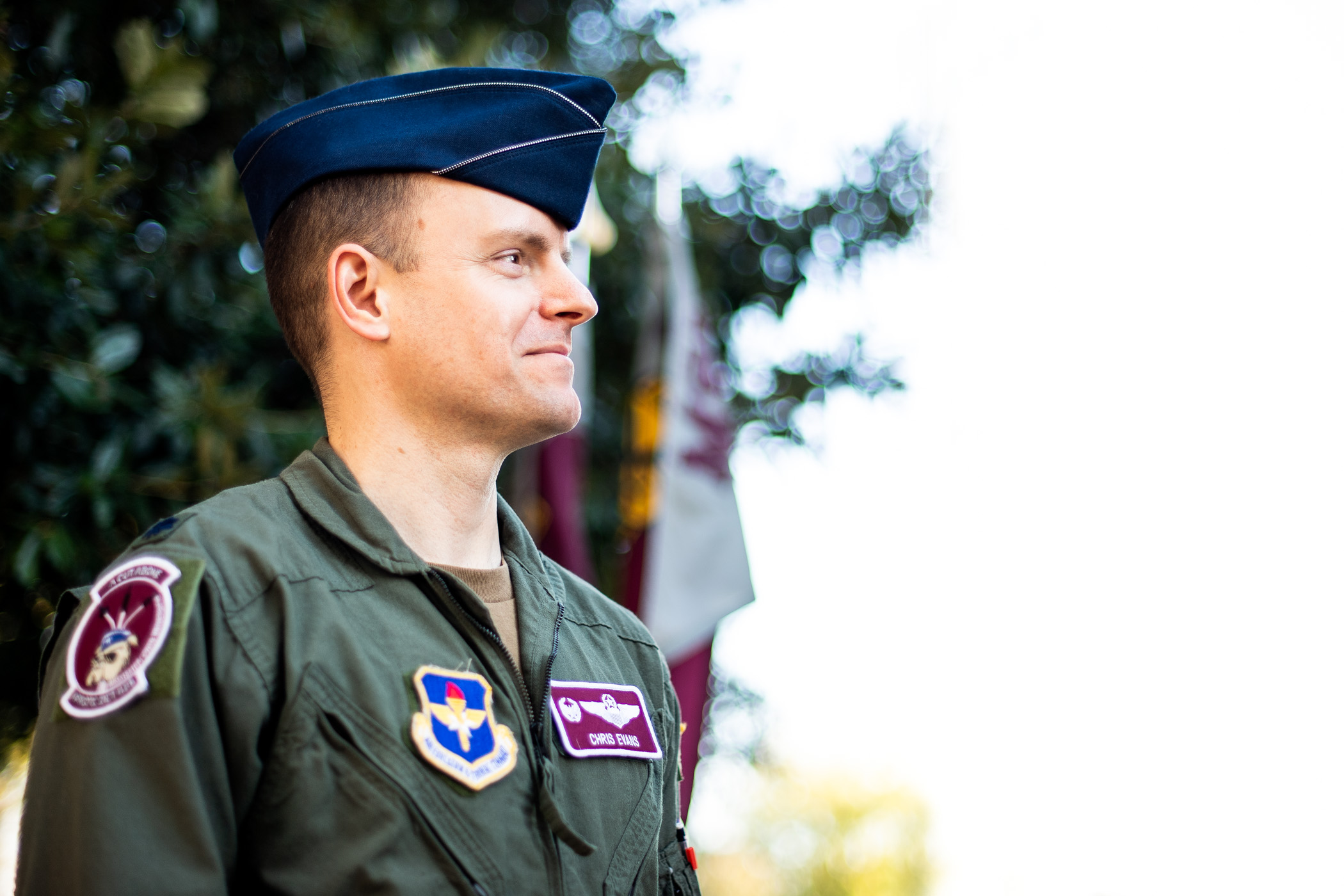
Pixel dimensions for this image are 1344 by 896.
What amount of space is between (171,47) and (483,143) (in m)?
1.34

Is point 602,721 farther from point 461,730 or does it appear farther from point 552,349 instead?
point 552,349

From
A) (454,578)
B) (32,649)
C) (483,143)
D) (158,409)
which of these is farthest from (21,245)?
(454,578)

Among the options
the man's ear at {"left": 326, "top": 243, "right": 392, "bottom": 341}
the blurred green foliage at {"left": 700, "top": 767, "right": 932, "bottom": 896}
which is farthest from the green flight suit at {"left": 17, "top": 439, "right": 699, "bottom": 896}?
the blurred green foliage at {"left": 700, "top": 767, "right": 932, "bottom": 896}

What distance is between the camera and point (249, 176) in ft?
5.77

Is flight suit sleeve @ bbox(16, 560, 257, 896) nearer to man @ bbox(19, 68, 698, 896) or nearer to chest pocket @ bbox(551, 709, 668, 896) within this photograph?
man @ bbox(19, 68, 698, 896)

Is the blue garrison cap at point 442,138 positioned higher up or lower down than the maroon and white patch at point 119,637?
higher up

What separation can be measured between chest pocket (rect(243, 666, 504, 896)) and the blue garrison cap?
78cm

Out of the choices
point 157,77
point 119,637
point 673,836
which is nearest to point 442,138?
point 119,637

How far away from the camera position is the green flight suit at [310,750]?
1.10 m

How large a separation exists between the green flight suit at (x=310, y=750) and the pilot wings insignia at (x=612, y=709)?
2.0 inches

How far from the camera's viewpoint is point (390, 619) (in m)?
1.38

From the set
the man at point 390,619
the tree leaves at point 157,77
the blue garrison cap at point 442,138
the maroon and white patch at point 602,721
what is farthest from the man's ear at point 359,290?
the tree leaves at point 157,77

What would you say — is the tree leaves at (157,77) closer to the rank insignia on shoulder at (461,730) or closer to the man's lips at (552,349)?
the man's lips at (552,349)

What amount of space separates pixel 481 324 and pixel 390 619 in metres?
0.44
